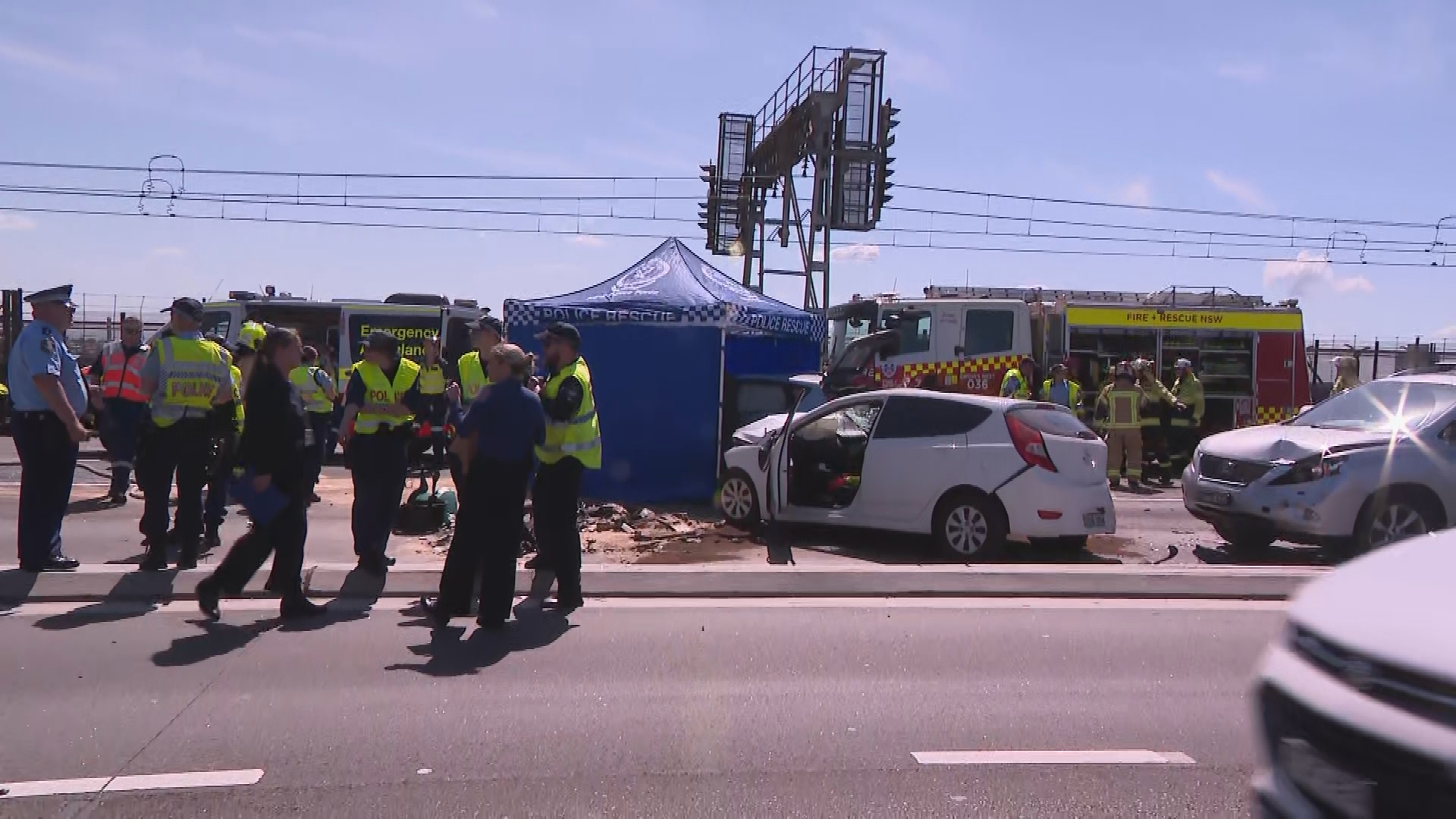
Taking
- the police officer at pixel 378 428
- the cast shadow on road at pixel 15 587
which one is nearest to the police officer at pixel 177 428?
the cast shadow on road at pixel 15 587

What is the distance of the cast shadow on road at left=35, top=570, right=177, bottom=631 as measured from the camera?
7.29 m

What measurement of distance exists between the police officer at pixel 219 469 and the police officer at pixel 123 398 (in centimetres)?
218

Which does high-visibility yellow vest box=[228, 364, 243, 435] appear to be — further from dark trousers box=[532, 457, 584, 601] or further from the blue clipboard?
dark trousers box=[532, 457, 584, 601]

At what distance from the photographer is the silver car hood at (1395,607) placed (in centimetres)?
300

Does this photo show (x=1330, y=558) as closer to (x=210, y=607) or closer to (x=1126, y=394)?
(x=1126, y=394)

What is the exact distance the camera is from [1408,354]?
26.2 meters

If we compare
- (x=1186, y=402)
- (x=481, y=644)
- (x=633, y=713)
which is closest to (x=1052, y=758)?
(x=633, y=713)

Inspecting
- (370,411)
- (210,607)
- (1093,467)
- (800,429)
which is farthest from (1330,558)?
(210,607)

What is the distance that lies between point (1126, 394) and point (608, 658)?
1158 cm

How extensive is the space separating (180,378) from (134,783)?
168 inches

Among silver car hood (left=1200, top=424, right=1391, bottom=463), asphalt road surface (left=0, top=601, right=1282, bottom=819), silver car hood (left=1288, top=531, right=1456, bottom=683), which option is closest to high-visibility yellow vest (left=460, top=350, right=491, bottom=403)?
asphalt road surface (left=0, top=601, right=1282, bottom=819)

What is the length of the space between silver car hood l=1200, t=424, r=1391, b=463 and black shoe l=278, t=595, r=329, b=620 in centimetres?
760

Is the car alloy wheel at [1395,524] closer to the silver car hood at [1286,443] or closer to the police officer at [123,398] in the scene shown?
the silver car hood at [1286,443]

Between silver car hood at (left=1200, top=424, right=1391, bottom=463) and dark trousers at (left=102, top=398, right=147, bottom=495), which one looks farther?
dark trousers at (left=102, top=398, right=147, bottom=495)
